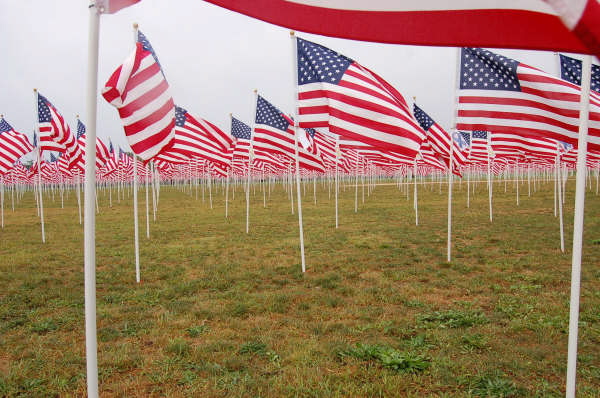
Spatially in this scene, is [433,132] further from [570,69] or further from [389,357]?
[389,357]

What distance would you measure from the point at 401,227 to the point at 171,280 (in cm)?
1032

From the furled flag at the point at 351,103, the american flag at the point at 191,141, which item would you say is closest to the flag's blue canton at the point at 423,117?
the furled flag at the point at 351,103

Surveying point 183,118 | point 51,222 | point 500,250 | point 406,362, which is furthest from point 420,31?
point 51,222

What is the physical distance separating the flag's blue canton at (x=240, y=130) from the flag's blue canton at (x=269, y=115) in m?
5.59

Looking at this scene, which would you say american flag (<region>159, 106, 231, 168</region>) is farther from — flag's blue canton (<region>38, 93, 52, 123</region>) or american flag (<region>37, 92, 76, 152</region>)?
flag's blue canton (<region>38, 93, 52, 123</region>)

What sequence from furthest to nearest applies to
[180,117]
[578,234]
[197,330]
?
[180,117]
[197,330]
[578,234]

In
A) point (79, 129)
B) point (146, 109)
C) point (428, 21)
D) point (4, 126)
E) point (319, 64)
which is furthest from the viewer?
point (79, 129)

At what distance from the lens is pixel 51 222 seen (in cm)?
2033

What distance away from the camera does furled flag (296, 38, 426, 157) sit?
7.29 meters

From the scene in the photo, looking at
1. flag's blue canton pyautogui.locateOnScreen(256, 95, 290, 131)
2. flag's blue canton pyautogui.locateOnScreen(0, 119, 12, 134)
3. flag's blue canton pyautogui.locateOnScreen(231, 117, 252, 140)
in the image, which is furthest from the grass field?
flag's blue canton pyautogui.locateOnScreen(231, 117, 252, 140)

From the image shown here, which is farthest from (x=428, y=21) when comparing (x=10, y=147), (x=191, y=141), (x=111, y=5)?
(x=10, y=147)

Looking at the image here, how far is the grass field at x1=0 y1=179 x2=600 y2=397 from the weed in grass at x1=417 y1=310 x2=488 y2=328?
0.9 inches

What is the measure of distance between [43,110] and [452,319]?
40.7 ft

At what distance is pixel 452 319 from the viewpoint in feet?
19.2
